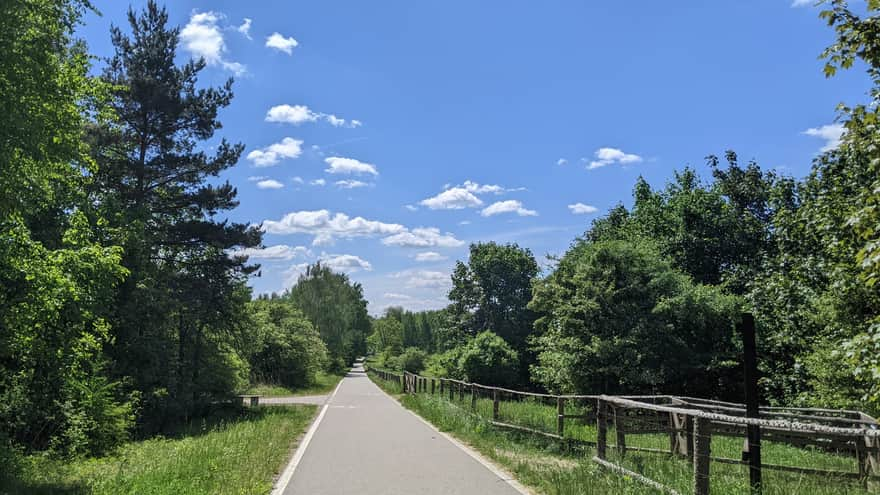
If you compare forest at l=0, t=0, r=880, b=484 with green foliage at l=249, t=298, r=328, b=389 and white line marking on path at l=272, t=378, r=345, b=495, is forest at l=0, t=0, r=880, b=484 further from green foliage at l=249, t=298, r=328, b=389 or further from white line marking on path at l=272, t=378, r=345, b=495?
green foliage at l=249, t=298, r=328, b=389

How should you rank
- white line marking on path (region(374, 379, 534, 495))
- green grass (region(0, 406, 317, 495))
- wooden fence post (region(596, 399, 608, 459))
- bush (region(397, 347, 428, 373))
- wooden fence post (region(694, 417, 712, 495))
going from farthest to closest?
bush (region(397, 347, 428, 373))
wooden fence post (region(596, 399, 608, 459))
green grass (region(0, 406, 317, 495))
white line marking on path (region(374, 379, 534, 495))
wooden fence post (region(694, 417, 712, 495))

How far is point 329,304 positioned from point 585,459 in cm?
7847

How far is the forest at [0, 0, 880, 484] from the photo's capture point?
32.9 feet

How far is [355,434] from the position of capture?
48.0 feet

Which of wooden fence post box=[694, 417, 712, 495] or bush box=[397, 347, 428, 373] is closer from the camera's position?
wooden fence post box=[694, 417, 712, 495]

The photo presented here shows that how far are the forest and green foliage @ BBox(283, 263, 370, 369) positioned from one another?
160 feet

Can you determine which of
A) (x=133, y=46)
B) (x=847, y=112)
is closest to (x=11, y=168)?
(x=847, y=112)

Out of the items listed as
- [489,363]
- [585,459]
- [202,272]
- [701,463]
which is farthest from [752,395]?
[489,363]

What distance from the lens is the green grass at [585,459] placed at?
694cm

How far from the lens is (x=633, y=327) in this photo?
20.9 meters

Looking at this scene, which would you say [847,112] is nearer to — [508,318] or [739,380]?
[739,380]

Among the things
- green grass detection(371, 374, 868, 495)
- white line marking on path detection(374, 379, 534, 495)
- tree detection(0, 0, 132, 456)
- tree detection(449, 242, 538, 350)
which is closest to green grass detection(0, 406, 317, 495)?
tree detection(0, 0, 132, 456)

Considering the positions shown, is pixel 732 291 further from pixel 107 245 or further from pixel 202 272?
pixel 107 245

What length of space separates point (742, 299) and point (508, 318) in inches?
A: 1066
